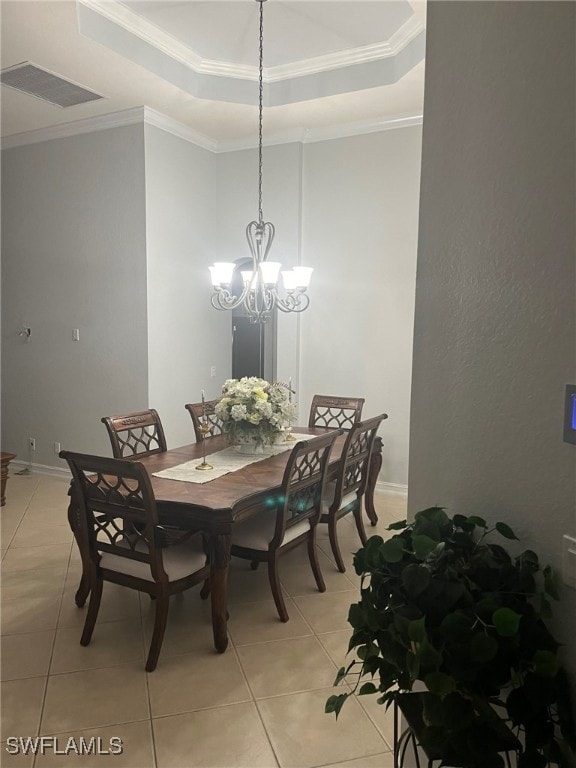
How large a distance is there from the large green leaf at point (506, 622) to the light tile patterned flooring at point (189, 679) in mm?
1280

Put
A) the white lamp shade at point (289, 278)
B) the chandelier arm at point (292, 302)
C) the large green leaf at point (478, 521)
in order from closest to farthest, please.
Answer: the large green leaf at point (478, 521) < the white lamp shade at point (289, 278) < the chandelier arm at point (292, 302)

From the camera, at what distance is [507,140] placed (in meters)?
1.28

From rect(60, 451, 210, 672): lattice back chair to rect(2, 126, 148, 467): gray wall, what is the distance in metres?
2.50

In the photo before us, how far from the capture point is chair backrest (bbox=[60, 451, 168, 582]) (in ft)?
7.78

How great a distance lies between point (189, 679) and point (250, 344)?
3758 millimetres

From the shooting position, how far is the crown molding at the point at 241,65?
3717 millimetres

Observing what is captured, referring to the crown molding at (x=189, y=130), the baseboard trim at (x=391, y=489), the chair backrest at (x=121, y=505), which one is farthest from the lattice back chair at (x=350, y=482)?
the crown molding at (x=189, y=130)

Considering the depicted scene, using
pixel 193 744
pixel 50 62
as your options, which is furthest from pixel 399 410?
pixel 50 62

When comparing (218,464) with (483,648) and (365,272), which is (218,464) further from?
(365,272)

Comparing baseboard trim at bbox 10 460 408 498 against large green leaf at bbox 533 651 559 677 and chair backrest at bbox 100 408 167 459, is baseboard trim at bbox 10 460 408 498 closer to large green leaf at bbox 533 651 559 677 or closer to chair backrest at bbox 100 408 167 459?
chair backrest at bbox 100 408 167 459

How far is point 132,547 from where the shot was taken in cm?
253

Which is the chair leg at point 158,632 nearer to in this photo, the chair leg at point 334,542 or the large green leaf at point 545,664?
the chair leg at point 334,542

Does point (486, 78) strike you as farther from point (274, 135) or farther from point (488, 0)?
point (274, 135)

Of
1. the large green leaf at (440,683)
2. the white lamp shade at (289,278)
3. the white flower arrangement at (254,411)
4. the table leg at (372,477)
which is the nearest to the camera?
the large green leaf at (440,683)
